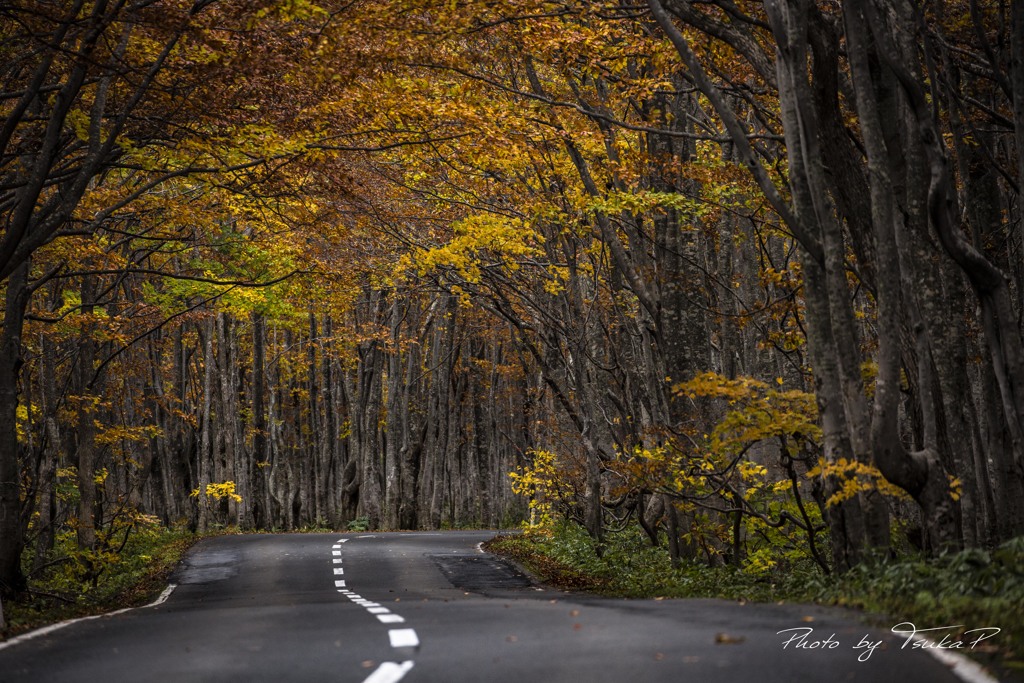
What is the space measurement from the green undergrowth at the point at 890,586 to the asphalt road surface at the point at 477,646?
0.50 m

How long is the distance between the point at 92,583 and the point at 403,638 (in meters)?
15.0

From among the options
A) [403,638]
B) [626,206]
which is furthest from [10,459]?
[403,638]

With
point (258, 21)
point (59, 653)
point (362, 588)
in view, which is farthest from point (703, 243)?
point (59, 653)

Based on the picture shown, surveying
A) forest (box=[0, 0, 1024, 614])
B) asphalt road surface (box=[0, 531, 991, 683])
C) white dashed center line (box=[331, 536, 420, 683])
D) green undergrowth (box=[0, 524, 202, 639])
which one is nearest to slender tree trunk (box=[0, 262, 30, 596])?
forest (box=[0, 0, 1024, 614])

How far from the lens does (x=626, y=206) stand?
18.5 meters

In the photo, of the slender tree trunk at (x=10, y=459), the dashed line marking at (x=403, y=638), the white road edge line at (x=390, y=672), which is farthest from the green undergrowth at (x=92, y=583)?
the white road edge line at (x=390, y=672)

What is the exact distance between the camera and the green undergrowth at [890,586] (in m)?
8.04

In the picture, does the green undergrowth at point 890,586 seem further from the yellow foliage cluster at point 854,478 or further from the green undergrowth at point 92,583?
the green undergrowth at point 92,583

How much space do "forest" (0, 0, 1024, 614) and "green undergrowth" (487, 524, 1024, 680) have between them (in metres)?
0.75

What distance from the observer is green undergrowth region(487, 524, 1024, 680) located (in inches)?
316

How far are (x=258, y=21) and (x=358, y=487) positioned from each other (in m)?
35.1

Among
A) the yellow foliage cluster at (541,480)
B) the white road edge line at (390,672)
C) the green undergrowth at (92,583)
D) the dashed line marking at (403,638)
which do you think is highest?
the yellow foliage cluster at (541,480)

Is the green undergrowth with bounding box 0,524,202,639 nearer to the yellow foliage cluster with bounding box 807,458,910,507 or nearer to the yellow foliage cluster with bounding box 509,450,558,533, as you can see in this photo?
the yellow foliage cluster with bounding box 509,450,558,533

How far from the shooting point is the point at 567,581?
20.0m
